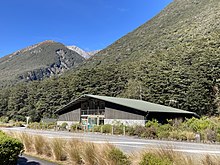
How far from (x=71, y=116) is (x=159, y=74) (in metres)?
18.6

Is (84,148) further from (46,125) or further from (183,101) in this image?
(183,101)

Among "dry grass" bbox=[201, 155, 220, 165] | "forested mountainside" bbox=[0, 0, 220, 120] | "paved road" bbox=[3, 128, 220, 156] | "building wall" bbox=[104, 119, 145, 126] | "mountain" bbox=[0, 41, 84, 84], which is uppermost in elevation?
"mountain" bbox=[0, 41, 84, 84]

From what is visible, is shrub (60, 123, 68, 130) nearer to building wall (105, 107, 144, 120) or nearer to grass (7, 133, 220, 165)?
building wall (105, 107, 144, 120)

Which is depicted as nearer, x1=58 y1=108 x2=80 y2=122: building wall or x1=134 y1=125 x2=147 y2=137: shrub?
x1=134 y1=125 x2=147 y2=137: shrub

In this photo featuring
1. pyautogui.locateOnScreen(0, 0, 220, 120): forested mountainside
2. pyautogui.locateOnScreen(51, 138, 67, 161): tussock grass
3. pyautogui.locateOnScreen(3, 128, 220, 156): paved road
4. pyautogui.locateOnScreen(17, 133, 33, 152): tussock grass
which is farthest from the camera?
pyautogui.locateOnScreen(0, 0, 220, 120): forested mountainside

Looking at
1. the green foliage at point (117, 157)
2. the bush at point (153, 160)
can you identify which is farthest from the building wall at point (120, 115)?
the bush at point (153, 160)

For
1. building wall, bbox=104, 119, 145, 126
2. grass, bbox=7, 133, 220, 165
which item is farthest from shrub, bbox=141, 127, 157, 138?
grass, bbox=7, 133, 220, 165

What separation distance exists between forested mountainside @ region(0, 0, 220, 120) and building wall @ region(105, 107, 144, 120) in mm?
15471

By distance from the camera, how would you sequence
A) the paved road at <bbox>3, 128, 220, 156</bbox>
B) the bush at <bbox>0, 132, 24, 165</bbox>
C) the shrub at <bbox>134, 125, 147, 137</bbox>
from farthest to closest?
the shrub at <bbox>134, 125, 147, 137</bbox>
the paved road at <bbox>3, 128, 220, 156</bbox>
the bush at <bbox>0, 132, 24, 165</bbox>

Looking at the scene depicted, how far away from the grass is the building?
19.6 meters

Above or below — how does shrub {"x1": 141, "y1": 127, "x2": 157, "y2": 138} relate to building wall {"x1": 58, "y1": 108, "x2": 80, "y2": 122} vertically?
below

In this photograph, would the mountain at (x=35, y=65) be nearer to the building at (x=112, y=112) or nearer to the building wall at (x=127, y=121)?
the building at (x=112, y=112)

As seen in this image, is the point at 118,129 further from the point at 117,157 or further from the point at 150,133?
the point at 117,157

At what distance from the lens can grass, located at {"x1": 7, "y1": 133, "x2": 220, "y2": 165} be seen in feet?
18.7
